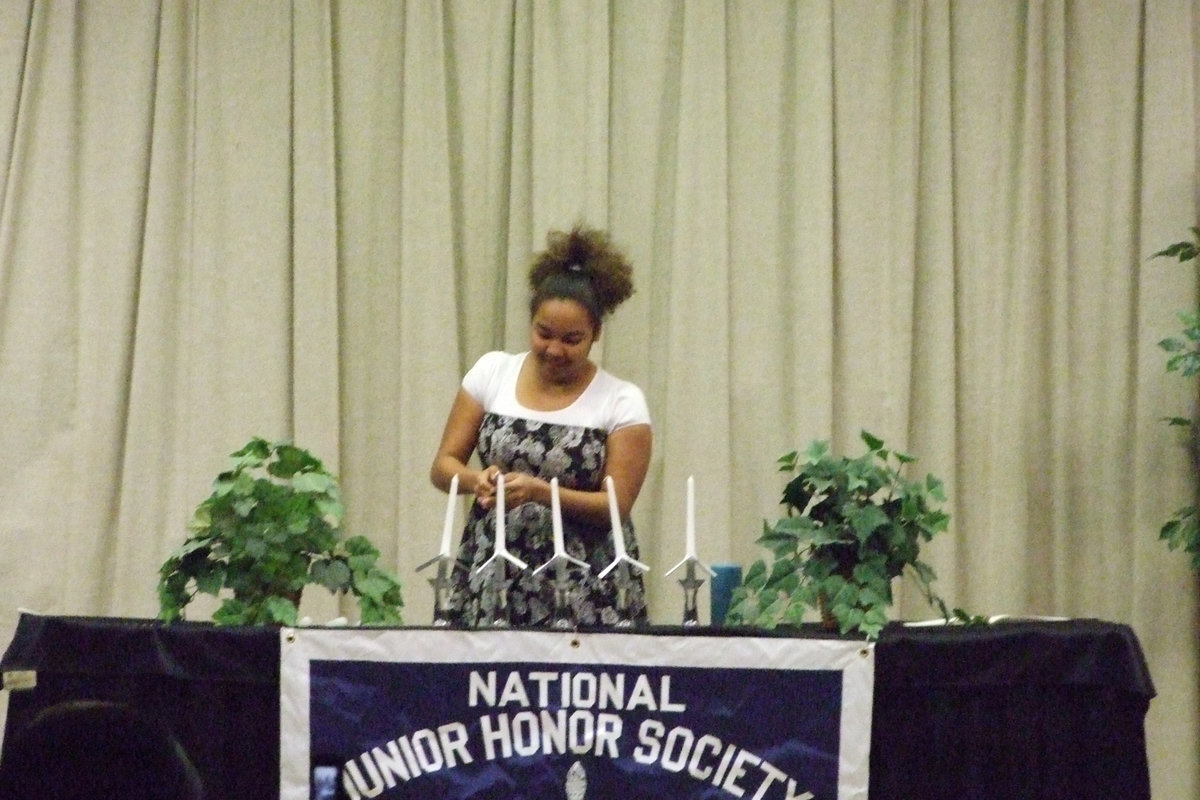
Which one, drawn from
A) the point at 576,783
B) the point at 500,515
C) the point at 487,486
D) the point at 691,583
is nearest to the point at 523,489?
the point at 487,486

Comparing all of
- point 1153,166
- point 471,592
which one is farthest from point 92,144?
point 1153,166

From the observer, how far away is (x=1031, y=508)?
13.4ft

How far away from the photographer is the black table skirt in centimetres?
221

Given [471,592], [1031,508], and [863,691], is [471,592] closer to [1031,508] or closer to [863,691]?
[863,691]

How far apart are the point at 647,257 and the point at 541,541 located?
145cm

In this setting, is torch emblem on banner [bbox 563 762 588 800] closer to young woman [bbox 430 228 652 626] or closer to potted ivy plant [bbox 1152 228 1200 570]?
young woman [bbox 430 228 652 626]

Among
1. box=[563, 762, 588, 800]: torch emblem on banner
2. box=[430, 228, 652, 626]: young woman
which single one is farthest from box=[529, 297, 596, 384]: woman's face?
box=[563, 762, 588, 800]: torch emblem on banner

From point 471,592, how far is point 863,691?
2.43ft

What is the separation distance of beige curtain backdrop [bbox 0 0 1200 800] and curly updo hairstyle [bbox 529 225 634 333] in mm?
971

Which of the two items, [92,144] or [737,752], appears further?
[92,144]

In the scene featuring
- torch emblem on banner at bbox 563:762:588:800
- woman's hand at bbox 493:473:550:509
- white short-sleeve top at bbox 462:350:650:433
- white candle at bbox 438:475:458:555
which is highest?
white short-sleeve top at bbox 462:350:650:433

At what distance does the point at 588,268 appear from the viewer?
2.91 m

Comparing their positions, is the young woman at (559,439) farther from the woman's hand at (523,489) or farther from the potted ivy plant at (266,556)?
the potted ivy plant at (266,556)

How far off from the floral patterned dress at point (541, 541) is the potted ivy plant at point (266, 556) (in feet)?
0.64
